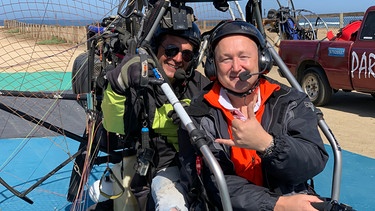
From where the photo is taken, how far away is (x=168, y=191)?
7.54 ft

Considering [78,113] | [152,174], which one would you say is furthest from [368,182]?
[78,113]

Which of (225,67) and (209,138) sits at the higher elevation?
(225,67)

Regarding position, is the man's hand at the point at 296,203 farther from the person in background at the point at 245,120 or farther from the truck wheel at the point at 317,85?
the truck wheel at the point at 317,85

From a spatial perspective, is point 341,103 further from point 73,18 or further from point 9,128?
point 73,18

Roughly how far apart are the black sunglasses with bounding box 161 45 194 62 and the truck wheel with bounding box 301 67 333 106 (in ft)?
19.6

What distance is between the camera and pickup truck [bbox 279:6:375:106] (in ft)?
23.7

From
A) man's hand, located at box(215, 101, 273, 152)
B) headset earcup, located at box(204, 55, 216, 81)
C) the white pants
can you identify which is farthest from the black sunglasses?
man's hand, located at box(215, 101, 273, 152)

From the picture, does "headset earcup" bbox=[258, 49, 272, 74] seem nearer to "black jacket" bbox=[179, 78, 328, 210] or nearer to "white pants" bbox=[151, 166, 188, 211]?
"black jacket" bbox=[179, 78, 328, 210]

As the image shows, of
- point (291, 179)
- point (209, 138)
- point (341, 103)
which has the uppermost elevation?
point (209, 138)

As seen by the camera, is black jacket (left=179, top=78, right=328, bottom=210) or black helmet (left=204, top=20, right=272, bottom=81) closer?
black jacket (left=179, top=78, right=328, bottom=210)

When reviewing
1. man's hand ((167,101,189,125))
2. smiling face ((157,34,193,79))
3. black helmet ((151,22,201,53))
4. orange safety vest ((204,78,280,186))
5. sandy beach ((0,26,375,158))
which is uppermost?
black helmet ((151,22,201,53))

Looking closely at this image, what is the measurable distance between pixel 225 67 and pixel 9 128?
16.2ft

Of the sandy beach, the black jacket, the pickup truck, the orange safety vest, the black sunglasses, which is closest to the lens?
the black jacket

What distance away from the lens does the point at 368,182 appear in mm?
4348
